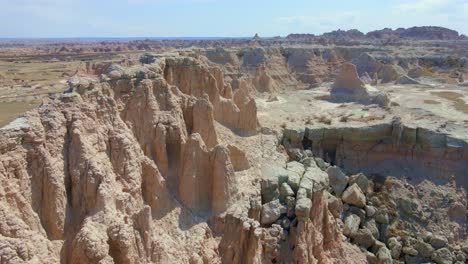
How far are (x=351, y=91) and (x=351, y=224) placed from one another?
2167 cm

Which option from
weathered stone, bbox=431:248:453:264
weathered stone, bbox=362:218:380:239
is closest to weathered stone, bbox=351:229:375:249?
weathered stone, bbox=362:218:380:239

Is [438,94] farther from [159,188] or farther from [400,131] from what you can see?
[159,188]

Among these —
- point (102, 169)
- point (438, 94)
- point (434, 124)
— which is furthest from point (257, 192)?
point (438, 94)

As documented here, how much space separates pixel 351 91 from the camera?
38875 millimetres

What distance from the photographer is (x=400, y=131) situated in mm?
27016

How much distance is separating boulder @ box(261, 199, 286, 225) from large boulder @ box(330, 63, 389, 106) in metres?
22.6

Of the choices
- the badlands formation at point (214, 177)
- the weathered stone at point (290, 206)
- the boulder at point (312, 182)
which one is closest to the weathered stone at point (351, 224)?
the badlands formation at point (214, 177)

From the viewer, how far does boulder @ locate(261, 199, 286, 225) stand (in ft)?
48.1

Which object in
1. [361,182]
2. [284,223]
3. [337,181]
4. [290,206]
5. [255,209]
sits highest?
[255,209]

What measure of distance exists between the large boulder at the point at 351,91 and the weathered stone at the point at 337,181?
14.7 meters

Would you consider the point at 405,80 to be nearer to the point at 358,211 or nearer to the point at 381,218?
the point at 381,218

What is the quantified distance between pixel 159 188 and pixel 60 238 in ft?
11.8

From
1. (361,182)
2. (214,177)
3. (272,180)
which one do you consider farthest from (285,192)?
(361,182)

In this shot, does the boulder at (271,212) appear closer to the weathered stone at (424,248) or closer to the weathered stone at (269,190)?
the weathered stone at (269,190)
